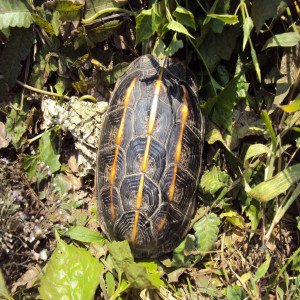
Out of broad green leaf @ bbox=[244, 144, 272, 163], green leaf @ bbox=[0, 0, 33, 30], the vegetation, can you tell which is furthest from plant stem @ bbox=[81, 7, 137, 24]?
broad green leaf @ bbox=[244, 144, 272, 163]


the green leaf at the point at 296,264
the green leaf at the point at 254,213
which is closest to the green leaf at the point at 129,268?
the green leaf at the point at 254,213

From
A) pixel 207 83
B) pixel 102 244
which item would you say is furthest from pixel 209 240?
pixel 207 83

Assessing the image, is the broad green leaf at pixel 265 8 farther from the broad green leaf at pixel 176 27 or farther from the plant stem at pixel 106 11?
the plant stem at pixel 106 11

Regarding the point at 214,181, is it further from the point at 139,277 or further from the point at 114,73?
the point at 114,73

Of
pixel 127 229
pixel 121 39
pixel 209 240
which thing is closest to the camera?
pixel 127 229

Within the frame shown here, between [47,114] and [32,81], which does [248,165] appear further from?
[32,81]

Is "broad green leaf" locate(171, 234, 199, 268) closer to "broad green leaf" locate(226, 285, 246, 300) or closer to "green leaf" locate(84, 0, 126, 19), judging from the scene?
"broad green leaf" locate(226, 285, 246, 300)
